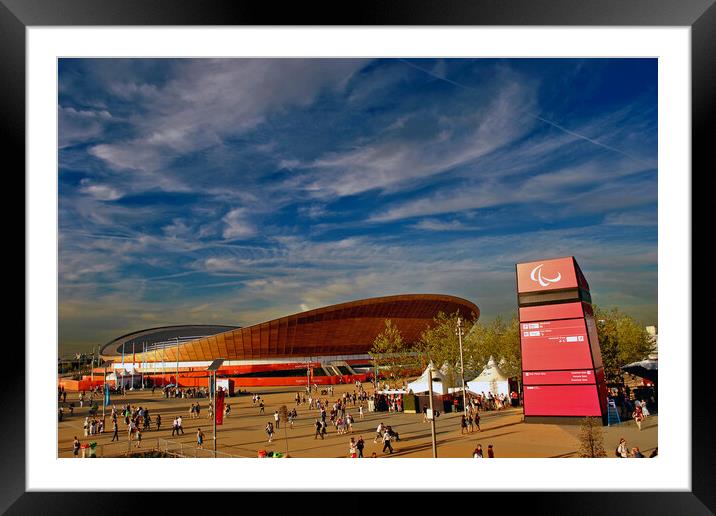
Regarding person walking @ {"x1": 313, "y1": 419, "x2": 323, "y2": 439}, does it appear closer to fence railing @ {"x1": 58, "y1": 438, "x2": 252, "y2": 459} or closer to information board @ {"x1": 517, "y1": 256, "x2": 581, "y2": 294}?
fence railing @ {"x1": 58, "y1": 438, "x2": 252, "y2": 459}

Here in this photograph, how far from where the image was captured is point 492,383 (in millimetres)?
27750

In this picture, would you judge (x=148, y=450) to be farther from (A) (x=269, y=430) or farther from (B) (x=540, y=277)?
(B) (x=540, y=277)

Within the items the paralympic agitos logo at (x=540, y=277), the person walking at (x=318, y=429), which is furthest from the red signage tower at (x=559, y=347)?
the person walking at (x=318, y=429)

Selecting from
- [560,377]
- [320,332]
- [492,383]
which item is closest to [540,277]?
[560,377]

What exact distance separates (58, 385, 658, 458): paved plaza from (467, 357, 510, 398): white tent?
5.58 ft

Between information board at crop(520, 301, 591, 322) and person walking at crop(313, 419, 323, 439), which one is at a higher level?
information board at crop(520, 301, 591, 322)

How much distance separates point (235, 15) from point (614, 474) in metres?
7.41

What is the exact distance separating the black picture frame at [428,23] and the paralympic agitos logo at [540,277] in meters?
14.8

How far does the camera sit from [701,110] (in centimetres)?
638

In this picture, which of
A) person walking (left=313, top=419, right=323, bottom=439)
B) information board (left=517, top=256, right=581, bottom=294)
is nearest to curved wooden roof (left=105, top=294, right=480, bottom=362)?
information board (left=517, top=256, right=581, bottom=294)

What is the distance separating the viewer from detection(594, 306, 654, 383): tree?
104ft

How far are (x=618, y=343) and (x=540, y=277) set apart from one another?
1976 centimetres

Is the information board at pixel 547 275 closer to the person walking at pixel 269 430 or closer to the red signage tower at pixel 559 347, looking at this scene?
the red signage tower at pixel 559 347

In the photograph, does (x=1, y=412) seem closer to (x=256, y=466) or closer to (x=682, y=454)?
(x=256, y=466)
